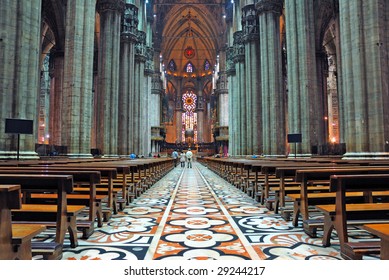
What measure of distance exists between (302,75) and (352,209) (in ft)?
43.7

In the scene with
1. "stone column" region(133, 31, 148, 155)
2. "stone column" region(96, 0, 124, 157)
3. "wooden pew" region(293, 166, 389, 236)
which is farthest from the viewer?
"stone column" region(133, 31, 148, 155)

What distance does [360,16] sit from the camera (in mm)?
9633

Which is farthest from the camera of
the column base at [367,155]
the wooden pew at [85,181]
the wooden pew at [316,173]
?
the column base at [367,155]

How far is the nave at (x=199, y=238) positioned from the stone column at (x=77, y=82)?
370 inches

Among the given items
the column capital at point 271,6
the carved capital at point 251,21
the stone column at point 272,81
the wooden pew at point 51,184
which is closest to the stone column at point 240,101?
the carved capital at point 251,21

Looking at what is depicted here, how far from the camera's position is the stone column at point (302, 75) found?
48.5ft

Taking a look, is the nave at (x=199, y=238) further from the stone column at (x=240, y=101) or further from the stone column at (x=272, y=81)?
the stone column at (x=240, y=101)

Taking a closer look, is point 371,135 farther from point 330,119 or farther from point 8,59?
point 330,119

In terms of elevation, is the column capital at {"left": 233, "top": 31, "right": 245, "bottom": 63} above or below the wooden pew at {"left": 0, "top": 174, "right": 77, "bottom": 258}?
above

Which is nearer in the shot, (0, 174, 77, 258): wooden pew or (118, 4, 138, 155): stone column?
(0, 174, 77, 258): wooden pew

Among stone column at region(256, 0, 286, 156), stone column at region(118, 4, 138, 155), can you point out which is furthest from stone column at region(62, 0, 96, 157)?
stone column at region(256, 0, 286, 156)

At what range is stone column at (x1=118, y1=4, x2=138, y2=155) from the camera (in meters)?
23.0

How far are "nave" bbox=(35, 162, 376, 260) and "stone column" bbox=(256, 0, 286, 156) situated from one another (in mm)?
13473

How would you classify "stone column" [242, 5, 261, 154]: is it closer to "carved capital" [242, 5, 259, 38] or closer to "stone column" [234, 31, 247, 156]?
"carved capital" [242, 5, 259, 38]
